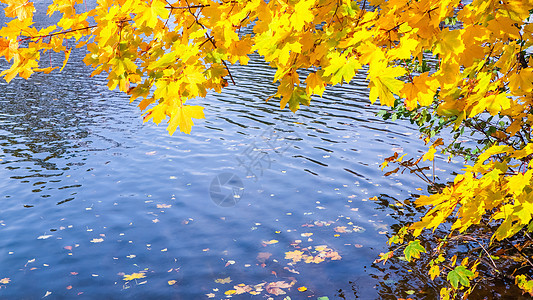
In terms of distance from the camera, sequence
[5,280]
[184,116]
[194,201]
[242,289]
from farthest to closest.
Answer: [194,201], [5,280], [242,289], [184,116]

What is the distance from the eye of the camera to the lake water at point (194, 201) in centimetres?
683

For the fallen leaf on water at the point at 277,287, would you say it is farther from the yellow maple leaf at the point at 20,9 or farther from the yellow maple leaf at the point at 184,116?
the yellow maple leaf at the point at 20,9

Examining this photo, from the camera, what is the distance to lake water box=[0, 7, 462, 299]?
6825mm

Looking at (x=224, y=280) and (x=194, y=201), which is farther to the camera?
(x=194, y=201)

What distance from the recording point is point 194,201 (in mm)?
9406

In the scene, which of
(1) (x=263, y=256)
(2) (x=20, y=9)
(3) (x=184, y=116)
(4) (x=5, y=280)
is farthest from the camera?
(1) (x=263, y=256)

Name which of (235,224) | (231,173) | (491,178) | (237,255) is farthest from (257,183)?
(491,178)

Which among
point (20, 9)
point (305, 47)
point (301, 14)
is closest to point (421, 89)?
point (305, 47)

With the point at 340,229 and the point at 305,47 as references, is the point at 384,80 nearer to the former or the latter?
the point at 305,47

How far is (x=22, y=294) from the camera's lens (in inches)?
251

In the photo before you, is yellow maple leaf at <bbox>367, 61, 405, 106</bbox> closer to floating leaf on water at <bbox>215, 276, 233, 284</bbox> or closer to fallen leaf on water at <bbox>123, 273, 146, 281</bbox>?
floating leaf on water at <bbox>215, 276, 233, 284</bbox>

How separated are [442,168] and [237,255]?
6.16 metres

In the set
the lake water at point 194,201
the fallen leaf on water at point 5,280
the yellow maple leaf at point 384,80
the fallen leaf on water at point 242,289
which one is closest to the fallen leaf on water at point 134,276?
the lake water at point 194,201

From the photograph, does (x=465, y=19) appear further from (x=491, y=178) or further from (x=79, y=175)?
(x=79, y=175)
